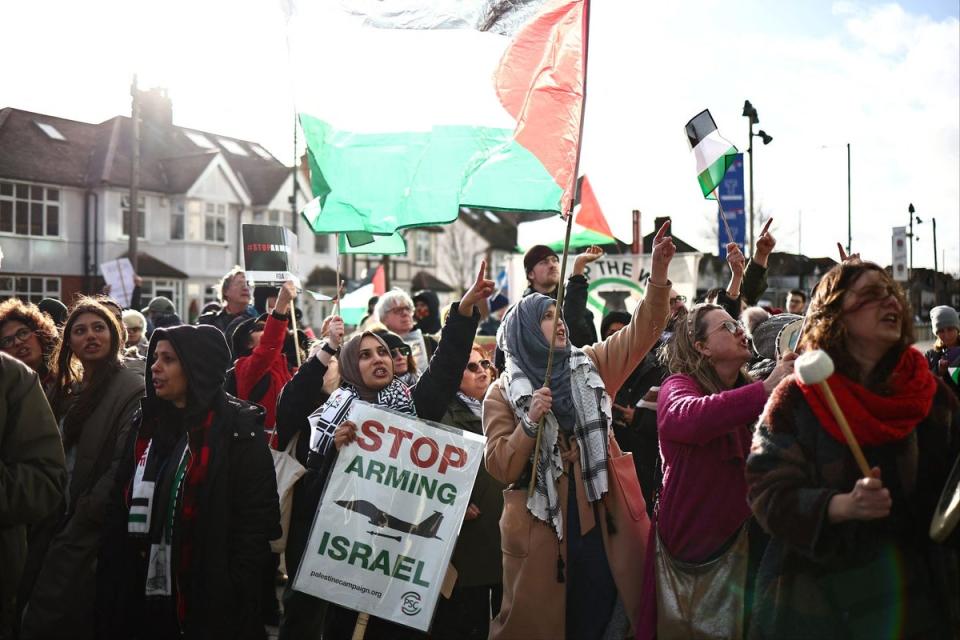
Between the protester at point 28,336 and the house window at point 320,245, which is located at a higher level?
the house window at point 320,245

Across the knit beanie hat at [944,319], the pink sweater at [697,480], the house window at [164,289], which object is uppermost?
the house window at [164,289]

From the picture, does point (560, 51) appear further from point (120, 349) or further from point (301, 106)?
point (120, 349)

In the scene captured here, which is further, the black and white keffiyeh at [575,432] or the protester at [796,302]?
the protester at [796,302]

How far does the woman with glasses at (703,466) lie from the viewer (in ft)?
10.8

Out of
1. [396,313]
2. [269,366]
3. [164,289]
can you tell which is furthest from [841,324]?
[164,289]

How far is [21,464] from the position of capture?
3355mm

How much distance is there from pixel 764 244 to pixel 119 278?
11988 mm

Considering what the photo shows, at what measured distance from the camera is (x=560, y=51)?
4.38 metres

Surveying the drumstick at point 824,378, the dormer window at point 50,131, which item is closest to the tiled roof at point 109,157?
the dormer window at point 50,131

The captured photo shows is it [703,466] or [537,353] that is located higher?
[537,353]

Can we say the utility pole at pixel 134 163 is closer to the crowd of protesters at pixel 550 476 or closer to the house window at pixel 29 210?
the house window at pixel 29 210

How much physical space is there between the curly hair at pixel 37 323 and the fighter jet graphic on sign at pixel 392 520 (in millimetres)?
2161

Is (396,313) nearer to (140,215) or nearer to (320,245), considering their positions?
(140,215)

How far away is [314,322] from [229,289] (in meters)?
39.2
